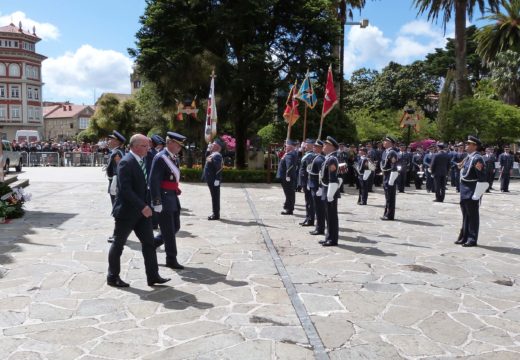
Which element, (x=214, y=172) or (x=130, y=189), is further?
(x=214, y=172)

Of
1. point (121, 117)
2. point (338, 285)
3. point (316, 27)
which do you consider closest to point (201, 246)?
point (338, 285)

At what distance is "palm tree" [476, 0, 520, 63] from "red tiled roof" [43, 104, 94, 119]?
291 feet

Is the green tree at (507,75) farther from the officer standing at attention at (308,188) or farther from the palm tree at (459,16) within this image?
the officer standing at attention at (308,188)

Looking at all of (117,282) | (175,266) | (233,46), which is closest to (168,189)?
(175,266)

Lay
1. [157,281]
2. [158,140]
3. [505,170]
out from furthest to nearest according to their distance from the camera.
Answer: [505,170] → [158,140] → [157,281]

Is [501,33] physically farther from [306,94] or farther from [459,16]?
[306,94]

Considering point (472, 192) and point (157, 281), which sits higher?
point (472, 192)

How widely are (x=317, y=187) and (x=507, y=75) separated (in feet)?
125

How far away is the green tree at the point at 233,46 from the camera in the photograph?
78.3ft

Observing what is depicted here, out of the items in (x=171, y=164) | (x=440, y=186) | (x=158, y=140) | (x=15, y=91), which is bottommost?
(x=440, y=186)

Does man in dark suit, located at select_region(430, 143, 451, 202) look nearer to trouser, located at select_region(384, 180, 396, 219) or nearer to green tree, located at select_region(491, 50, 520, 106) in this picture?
trouser, located at select_region(384, 180, 396, 219)

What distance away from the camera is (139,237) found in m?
6.61

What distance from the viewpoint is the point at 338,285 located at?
22.5 ft

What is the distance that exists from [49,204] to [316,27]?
608 inches
